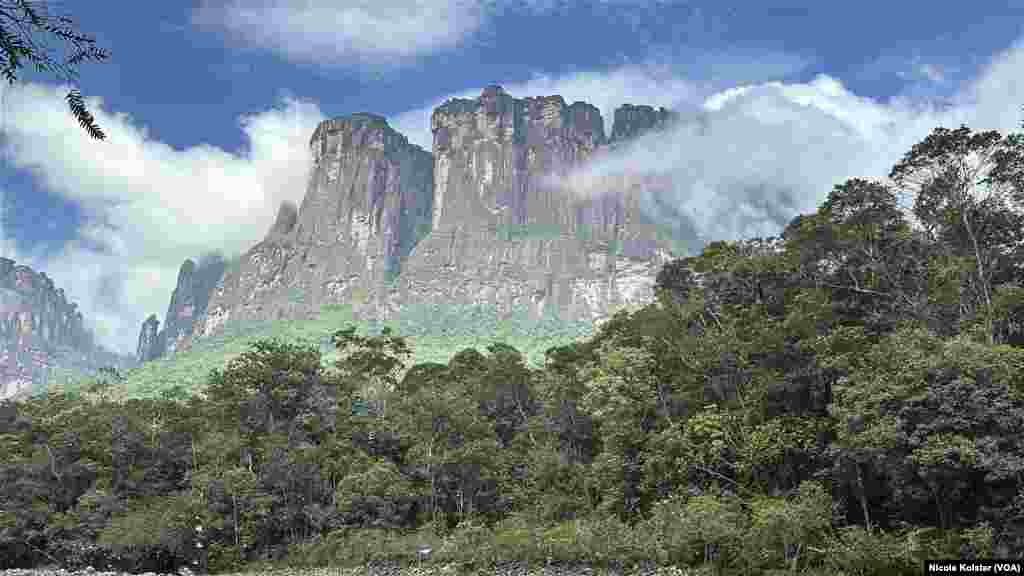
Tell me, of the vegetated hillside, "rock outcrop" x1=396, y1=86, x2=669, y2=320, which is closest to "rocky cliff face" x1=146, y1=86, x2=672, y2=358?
"rock outcrop" x1=396, y1=86, x2=669, y2=320

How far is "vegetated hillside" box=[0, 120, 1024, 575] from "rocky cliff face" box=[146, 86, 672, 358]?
4731 inches

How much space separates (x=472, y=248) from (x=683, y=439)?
154 m

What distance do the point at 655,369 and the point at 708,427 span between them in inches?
228

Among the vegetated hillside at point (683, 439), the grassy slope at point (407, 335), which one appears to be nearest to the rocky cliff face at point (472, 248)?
the grassy slope at point (407, 335)

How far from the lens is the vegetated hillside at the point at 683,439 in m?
19.2

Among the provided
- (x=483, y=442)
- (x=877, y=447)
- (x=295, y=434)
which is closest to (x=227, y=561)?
(x=295, y=434)

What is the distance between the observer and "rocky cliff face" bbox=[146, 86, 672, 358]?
167750 millimetres

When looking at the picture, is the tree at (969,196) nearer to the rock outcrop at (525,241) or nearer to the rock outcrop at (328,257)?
the rock outcrop at (525,241)

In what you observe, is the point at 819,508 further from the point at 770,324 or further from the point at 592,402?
the point at 592,402

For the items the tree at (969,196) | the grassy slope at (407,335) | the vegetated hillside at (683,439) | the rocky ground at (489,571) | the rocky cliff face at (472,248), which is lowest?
the rocky ground at (489,571)

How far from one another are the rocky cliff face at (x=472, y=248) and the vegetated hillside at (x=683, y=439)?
120m

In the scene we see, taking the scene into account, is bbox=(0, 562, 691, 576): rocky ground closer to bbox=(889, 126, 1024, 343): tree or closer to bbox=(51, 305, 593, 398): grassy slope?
bbox=(889, 126, 1024, 343): tree

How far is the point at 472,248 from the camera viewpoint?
17812cm

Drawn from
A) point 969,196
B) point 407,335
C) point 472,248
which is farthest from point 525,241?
point 969,196
